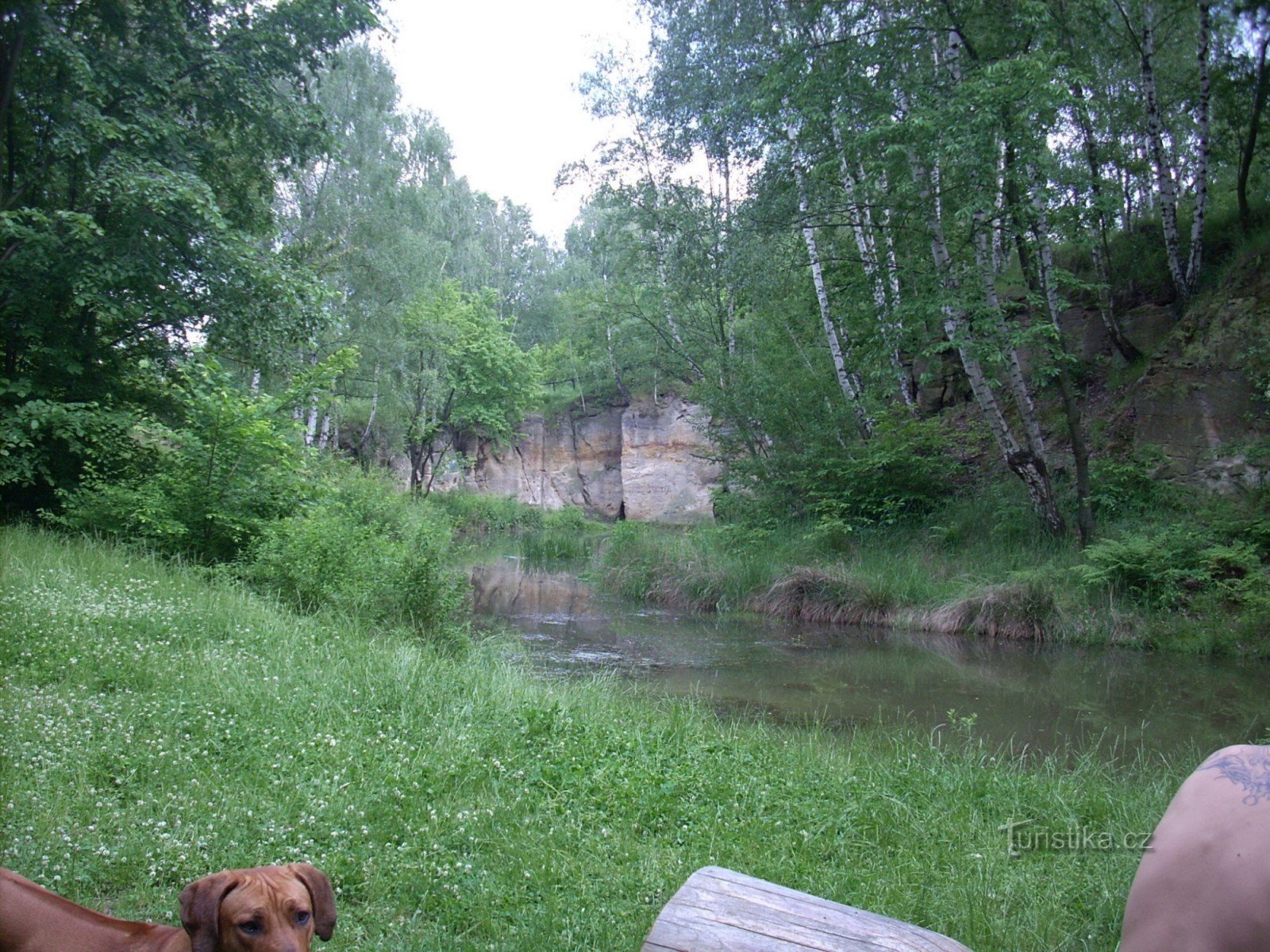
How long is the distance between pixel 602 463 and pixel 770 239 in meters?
22.2

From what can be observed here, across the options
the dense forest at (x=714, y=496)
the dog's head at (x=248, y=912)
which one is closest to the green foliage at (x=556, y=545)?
the dense forest at (x=714, y=496)

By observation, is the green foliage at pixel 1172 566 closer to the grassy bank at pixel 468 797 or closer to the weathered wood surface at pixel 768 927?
the grassy bank at pixel 468 797

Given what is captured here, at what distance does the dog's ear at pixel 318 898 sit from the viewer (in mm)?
2314

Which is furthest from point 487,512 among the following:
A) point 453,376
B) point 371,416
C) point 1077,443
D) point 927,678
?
point 927,678

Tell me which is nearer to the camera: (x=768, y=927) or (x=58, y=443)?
(x=768, y=927)

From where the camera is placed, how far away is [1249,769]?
1.54m

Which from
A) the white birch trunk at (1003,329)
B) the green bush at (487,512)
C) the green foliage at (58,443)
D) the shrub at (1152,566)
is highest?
the white birch trunk at (1003,329)

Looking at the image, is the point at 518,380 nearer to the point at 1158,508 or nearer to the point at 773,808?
the point at 1158,508

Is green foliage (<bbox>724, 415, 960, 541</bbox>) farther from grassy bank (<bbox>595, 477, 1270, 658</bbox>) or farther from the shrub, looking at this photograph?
the shrub

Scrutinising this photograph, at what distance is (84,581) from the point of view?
22.0 feet

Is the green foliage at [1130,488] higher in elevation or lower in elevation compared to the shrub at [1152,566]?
higher

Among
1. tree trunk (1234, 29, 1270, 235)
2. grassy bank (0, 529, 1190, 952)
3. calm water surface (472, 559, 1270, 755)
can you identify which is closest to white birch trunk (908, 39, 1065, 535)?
calm water surface (472, 559, 1270, 755)

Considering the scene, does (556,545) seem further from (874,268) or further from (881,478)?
(874,268)

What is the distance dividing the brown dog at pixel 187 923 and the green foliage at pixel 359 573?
568 cm
